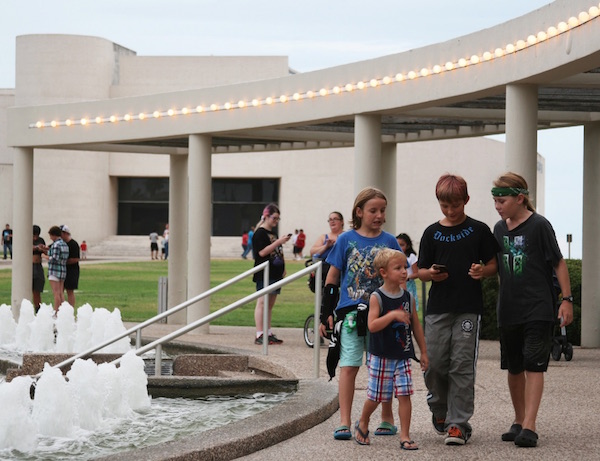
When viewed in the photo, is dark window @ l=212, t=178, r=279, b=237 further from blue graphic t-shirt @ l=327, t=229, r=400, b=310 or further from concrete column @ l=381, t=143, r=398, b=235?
blue graphic t-shirt @ l=327, t=229, r=400, b=310

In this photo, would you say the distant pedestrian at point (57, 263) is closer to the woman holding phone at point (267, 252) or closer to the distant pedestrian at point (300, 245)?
the woman holding phone at point (267, 252)

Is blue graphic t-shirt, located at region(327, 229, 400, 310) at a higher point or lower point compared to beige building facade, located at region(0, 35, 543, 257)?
lower

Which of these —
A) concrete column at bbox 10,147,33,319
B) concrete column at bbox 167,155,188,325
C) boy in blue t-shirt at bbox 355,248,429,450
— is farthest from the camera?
concrete column at bbox 167,155,188,325

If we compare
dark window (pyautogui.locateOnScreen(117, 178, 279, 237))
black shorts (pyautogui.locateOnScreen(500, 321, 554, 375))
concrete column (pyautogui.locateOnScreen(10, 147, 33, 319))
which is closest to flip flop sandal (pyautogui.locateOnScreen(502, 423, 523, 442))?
black shorts (pyautogui.locateOnScreen(500, 321, 554, 375))

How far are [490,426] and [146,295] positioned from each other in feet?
69.0

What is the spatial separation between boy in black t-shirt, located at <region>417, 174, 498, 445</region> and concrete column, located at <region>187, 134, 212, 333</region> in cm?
995

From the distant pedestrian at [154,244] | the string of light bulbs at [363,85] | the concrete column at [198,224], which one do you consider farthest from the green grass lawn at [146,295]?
the distant pedestrian at [154,244]

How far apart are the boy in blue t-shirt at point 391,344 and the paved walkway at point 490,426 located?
0.25m

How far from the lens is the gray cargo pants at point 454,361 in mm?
7078

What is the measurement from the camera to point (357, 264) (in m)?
7.24

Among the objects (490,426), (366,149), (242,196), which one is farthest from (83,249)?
(490,426)

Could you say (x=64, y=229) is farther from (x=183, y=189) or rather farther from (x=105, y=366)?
(x=105, y=366)

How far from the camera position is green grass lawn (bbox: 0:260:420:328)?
2203cm

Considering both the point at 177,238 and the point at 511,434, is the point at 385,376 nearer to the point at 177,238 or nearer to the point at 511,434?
the point at 511,434
